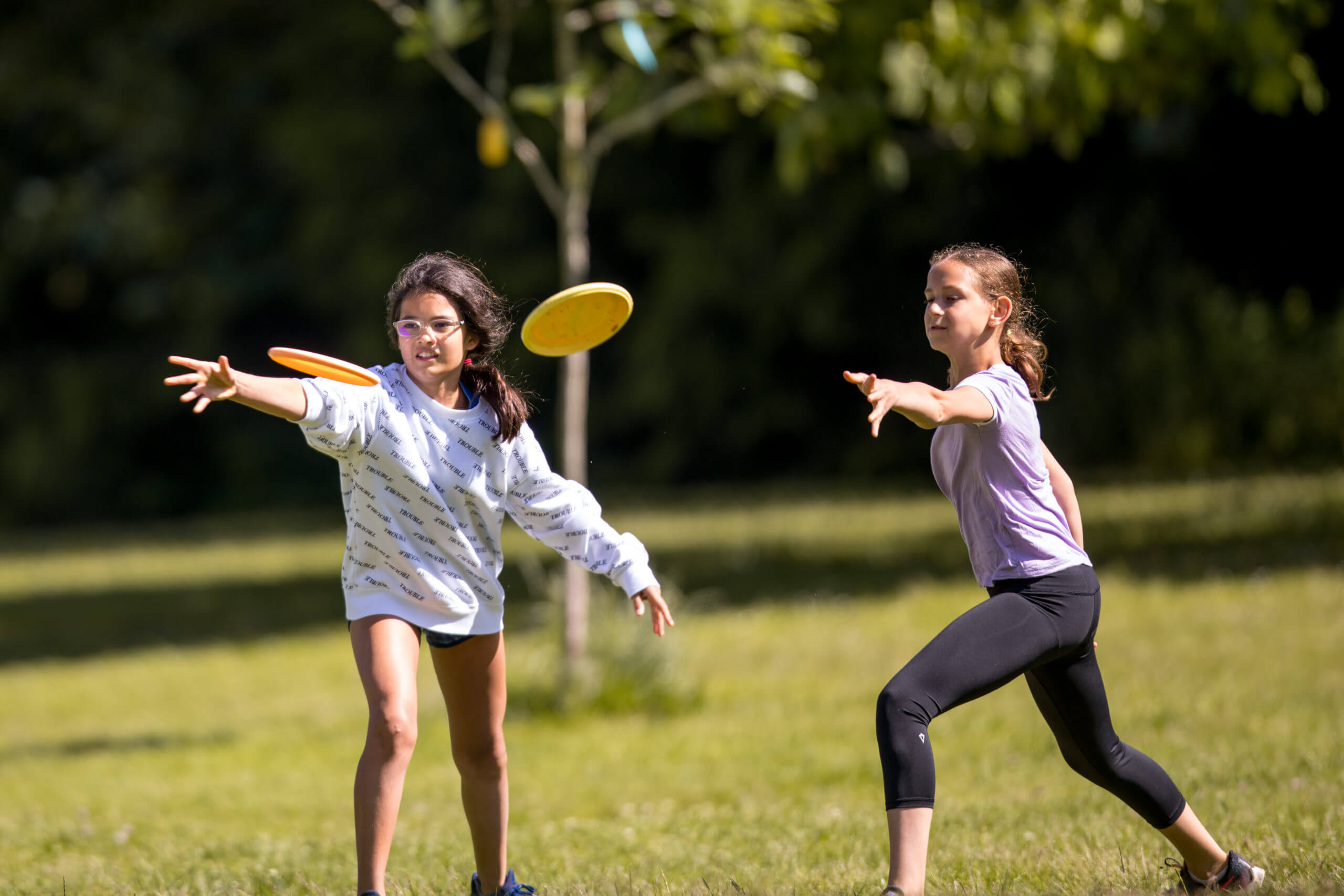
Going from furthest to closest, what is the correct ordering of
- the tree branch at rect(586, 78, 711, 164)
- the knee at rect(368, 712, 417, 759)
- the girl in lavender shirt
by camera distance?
the tree branch at rect(586, 78, 711, 164) → the knee at rect(368, 712, 417, 759) → the girl in lavender shirt

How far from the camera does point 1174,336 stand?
16750mm

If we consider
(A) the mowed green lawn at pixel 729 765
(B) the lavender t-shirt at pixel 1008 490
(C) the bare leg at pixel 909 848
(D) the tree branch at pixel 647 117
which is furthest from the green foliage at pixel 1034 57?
(C) the bare leg at pixel 909 848

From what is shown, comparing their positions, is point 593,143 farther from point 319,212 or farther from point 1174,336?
point 319,212

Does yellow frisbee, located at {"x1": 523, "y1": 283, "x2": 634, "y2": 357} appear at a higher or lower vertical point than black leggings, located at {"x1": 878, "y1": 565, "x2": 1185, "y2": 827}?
higher

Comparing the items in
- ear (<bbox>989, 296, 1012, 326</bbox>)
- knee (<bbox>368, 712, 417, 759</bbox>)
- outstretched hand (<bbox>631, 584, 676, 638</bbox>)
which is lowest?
knee (<bbox>368, 712, 417, 759</bbox>)

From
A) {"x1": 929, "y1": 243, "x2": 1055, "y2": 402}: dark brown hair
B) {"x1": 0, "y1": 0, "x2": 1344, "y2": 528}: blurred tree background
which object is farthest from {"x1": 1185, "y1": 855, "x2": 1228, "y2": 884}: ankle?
{"x1": 0, "y1": 0, "x2": 1344, "y2": 528}: blurred tree background

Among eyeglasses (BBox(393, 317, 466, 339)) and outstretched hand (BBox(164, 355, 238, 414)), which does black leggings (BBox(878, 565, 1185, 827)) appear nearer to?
eyeglasses (BBox(393, 317, 466, 339))

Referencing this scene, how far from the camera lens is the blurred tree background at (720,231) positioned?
8836 millimetres

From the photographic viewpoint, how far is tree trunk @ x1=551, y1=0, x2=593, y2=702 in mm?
8117

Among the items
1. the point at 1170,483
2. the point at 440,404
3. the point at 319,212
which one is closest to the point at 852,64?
the point at 440,404

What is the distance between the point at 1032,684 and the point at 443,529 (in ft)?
5.08

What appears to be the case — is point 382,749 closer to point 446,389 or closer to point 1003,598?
point 446,389

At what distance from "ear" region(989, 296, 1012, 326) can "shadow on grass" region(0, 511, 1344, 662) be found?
7.18 m

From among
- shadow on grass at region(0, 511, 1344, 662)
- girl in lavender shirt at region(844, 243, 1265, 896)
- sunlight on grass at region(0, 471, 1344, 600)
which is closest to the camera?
girl in lavender shirt at region(844, 243, 1265, 896)
